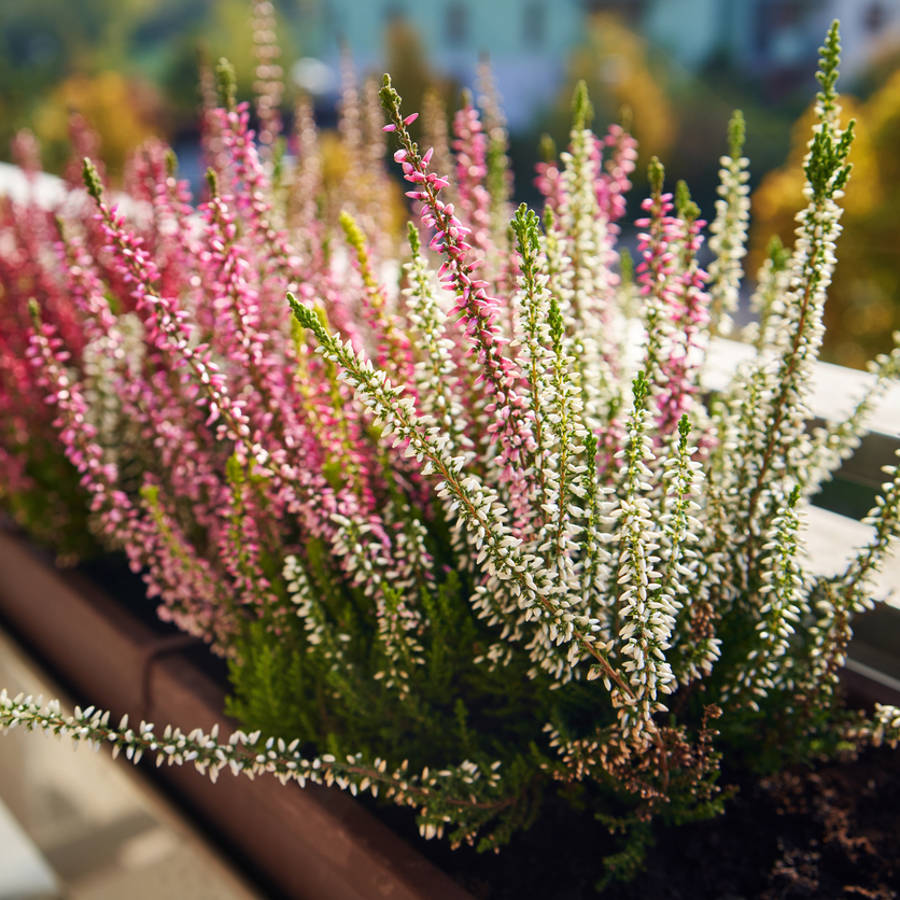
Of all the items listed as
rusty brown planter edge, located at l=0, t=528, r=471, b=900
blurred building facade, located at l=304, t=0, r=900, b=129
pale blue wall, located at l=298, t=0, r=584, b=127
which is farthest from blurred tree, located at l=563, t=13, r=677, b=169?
rusty brown planter edge, located at l=0, t=528, r=471, b=900

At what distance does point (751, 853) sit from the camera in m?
1.46

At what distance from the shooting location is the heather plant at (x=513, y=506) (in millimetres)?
1095

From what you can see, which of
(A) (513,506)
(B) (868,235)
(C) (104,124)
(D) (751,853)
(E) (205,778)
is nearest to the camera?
(A) (513,506)

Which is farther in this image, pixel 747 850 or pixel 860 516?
pixel 860 516

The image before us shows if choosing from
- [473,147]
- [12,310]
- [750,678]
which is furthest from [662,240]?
[12,310]

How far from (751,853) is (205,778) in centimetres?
105

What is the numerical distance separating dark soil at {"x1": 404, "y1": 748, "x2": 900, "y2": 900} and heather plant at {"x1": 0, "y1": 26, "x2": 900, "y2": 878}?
0.06 m

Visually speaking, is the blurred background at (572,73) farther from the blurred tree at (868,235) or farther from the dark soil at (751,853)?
the dark soil at (751,853)

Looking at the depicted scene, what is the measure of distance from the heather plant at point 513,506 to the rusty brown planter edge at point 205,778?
0.09 m

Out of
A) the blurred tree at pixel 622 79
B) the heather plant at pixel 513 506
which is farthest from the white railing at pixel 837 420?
the blurred tree at pixel 622 79

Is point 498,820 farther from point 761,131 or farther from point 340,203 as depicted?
point 761,131

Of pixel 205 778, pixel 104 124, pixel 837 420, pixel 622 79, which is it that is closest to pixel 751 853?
pixel 837 420

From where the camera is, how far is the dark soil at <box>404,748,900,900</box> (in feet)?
4.58

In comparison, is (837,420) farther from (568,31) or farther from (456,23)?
(456,23)
